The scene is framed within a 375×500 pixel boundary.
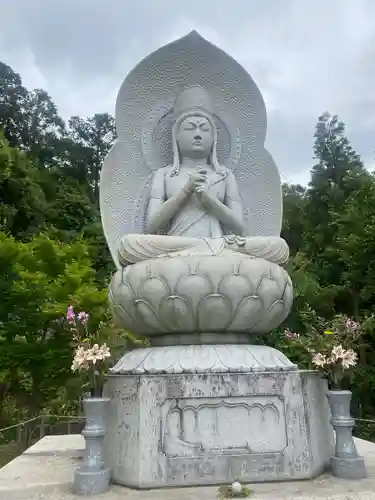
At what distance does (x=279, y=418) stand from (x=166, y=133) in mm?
3320

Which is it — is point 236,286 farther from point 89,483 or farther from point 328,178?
point 328,178

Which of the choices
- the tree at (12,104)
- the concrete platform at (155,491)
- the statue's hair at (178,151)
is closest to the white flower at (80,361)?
the concrete platform at (155,491)

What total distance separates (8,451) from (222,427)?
511cm

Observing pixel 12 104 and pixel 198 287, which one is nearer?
pixel 198 287

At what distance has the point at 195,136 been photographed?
573 cm

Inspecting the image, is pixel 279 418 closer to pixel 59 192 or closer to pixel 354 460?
pixel 354 460

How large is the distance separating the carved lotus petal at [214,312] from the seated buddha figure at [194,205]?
0.46 m

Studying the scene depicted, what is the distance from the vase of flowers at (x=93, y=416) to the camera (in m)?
3.97

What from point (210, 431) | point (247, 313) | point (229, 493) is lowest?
point (229, 493)

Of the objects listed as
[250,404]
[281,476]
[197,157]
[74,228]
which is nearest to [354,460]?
[281,476]

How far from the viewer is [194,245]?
4.90m

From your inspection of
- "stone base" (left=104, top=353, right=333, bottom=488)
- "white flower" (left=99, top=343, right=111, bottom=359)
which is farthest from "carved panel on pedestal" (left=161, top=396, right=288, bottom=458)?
"white flower" (left=99, top=343, right=111, bottom=359)

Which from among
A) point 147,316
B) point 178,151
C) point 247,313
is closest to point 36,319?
point 178,151

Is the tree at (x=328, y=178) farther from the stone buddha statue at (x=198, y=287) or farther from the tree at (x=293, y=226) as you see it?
the stone buddha statue at (x=198, y=287)
